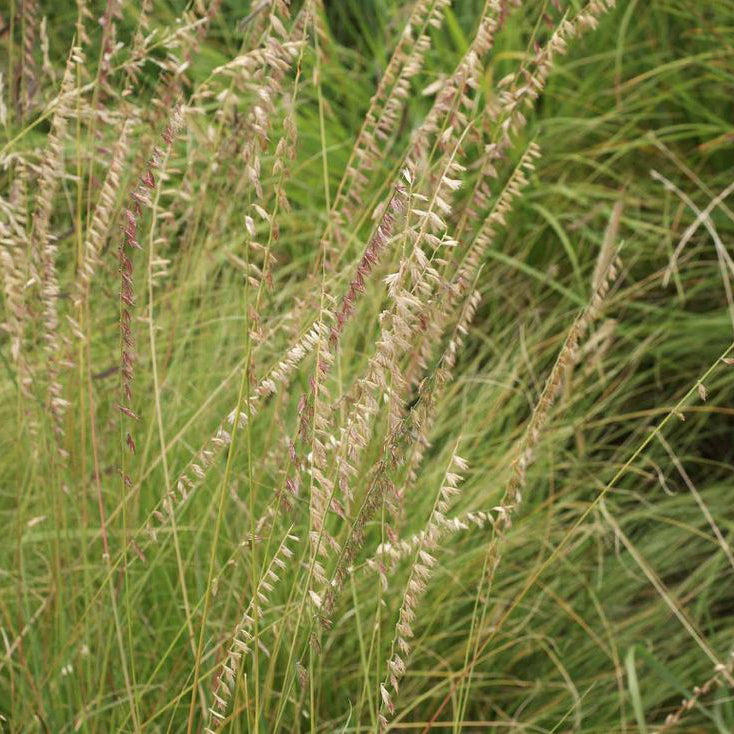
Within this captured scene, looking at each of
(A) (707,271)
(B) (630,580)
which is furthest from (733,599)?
(A) (707,271)

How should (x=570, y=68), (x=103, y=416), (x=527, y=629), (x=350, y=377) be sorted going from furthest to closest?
(x=570, y=68)
(x=350, y=377)
(x=103, y=416)
(x=527, y=629)

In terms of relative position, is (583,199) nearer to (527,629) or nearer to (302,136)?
(302,136)

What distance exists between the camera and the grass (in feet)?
4.17

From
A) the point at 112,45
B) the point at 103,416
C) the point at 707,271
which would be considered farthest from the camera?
the point at 707,271

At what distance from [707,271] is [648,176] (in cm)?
48

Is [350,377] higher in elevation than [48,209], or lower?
lower

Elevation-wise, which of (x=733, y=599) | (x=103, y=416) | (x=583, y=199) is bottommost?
(x=733, y=599)

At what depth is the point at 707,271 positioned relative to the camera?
2.96 meters

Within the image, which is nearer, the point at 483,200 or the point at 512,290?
the point at 483,200

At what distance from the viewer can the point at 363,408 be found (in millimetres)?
1084

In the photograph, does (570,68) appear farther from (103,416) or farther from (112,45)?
(112,45)

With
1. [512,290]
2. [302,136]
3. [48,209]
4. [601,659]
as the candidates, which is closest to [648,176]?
[512,290]

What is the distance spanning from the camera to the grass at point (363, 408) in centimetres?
127

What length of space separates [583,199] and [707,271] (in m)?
0.38
